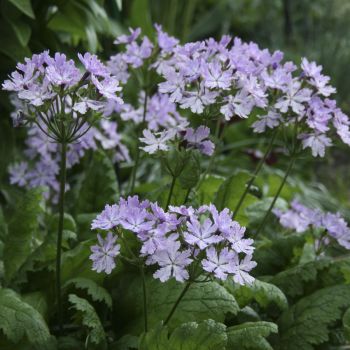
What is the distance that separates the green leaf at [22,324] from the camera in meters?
1.95

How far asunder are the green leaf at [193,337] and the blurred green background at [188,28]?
117 centimetres

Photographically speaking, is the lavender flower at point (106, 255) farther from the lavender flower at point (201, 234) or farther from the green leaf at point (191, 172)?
the green leaf at point (191, 172)

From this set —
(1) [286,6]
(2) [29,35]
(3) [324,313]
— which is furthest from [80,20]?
(1) [286,6]

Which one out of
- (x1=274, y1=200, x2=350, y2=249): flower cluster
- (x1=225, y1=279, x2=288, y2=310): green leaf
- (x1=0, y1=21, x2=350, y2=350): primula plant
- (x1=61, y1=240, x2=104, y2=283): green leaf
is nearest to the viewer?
(x1=0, y1=21, x2=350, y2=350): primula plant

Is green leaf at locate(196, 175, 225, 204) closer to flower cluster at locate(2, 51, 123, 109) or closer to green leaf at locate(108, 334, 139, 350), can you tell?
green leaf at locate(108, 334, 139, 350)

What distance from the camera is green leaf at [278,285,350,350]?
215 centimetres


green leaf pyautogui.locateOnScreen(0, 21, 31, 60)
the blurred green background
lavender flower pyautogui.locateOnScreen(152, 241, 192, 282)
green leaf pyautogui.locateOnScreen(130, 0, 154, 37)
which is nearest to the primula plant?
lavender flower pyautogui.locateOnScreen(152, 241, 192, 282)

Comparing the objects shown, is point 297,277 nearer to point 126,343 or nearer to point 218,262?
point 126,343

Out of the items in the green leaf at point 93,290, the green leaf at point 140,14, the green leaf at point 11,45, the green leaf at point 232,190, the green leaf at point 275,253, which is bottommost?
the green leaf at point 93,290

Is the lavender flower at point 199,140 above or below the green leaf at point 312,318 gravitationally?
above

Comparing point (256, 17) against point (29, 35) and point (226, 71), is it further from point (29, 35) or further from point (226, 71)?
point (226, 71)

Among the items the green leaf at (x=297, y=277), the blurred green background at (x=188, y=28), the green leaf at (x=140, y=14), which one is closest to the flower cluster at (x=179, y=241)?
the green leaf at (x=297, y=277)

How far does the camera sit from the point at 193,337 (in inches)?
71.4

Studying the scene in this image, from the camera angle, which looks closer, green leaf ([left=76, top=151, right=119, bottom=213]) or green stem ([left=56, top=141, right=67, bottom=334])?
green stem ([left=56, top=141, right=67, bottom=334])
